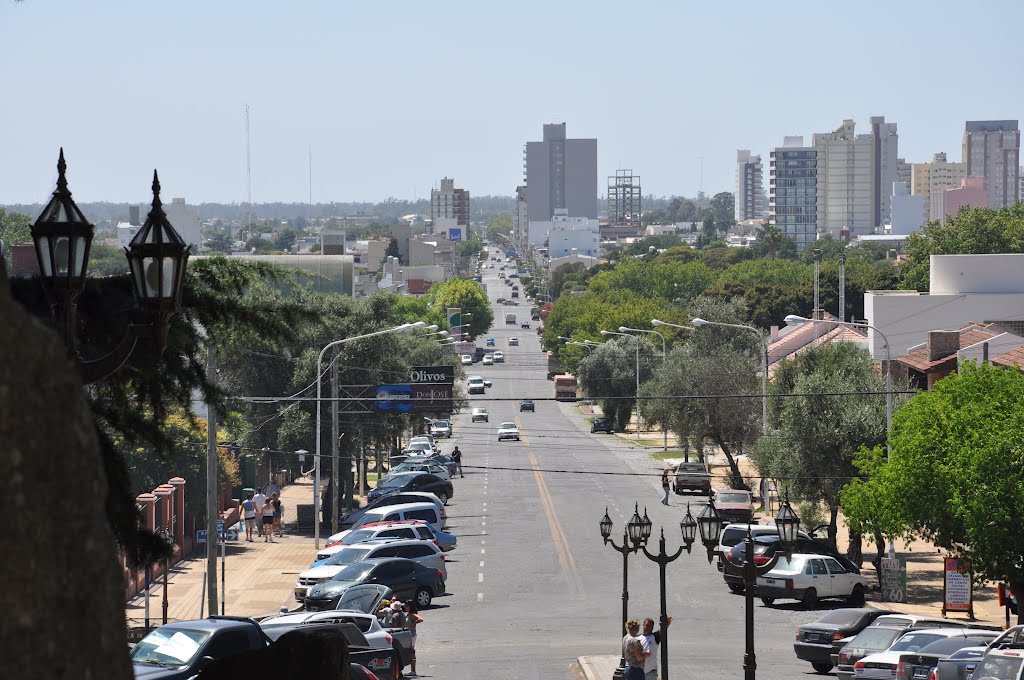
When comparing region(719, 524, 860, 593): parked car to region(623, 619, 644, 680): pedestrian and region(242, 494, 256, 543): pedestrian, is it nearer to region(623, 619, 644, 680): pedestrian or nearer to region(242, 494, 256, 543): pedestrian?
region(623, 619, 644, 680): pedestrian

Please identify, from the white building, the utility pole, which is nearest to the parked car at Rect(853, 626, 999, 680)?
the utility pole

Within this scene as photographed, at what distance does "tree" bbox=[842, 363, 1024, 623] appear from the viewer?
2812cm

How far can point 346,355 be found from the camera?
54.9 m

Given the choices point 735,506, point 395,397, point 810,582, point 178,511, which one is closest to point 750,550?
point 810,582

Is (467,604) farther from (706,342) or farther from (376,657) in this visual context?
(706,342)

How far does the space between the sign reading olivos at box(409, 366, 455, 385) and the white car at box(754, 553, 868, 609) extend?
2579cm

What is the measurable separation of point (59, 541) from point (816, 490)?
3956cm

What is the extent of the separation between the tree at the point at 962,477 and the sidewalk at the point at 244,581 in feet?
42.7

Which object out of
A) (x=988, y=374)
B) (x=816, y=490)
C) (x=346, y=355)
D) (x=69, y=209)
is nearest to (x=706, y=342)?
(x=346, y=355)

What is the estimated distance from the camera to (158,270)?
7.96 metres

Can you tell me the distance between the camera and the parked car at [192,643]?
15.2 meters

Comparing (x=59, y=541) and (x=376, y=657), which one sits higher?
(x=59, y=541)

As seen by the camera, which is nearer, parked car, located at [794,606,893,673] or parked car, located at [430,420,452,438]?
parked car, located at [794,606,893,673]

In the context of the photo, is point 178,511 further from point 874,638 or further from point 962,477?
point 874,638
